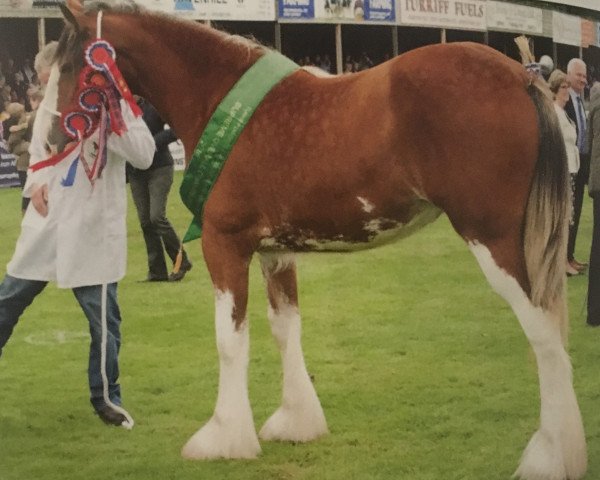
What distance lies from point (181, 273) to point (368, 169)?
147cm

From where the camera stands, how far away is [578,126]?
2479 mm

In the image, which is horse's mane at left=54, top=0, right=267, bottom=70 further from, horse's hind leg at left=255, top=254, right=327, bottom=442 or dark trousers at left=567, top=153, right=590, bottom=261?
dark trousers at left=567, top=153, right=590, bottom=261

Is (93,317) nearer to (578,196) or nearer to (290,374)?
(290,374)

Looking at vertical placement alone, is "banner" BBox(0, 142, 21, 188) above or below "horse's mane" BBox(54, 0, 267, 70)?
below

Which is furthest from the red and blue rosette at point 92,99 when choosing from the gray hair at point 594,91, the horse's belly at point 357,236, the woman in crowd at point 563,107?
the gray hair at point 594,91

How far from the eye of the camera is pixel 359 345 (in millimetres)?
2957

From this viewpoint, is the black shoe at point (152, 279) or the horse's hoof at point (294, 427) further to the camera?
the black shoe at point (152, 279)

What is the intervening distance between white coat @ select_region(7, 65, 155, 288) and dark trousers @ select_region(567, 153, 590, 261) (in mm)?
1162

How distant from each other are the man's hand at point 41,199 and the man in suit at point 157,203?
38 centimetres

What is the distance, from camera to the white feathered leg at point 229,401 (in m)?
2.26

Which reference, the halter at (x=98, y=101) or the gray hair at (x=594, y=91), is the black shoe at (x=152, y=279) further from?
the gray hair at (x=594, y=91)

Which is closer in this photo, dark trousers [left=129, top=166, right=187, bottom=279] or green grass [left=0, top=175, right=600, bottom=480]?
green grass [left=0, top=175, right=600, bottom=480]

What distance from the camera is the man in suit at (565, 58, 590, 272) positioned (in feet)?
7.16

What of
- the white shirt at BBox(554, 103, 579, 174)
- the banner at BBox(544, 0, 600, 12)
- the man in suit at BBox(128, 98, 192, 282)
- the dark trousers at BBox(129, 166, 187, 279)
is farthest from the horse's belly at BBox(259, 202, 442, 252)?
the dark trousers at BBox(129, 166, 187, 279)
